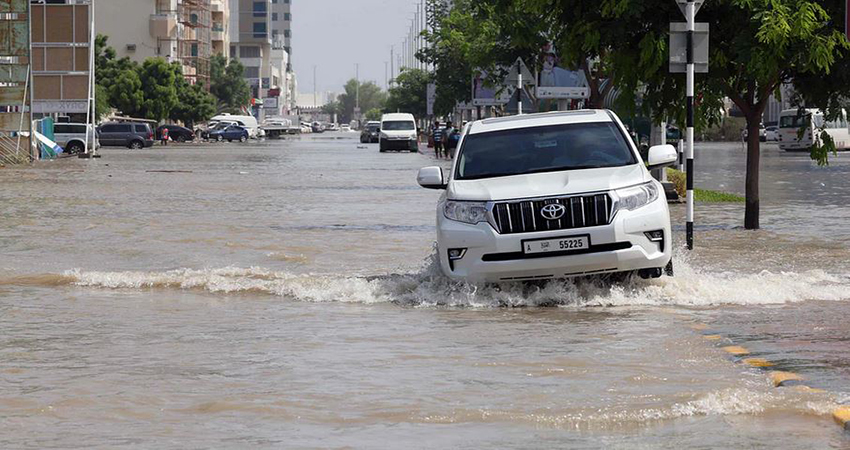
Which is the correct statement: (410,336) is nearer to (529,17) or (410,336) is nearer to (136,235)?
(136,235)

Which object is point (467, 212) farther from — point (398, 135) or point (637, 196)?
point (398, 135)

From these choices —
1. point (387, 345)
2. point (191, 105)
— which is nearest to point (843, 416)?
point (387, 345)

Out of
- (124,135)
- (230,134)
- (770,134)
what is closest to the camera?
(124,135)

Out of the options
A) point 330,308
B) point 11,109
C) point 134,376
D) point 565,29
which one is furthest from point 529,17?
point 11,109

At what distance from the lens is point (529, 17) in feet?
119

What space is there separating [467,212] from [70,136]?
2540 inches

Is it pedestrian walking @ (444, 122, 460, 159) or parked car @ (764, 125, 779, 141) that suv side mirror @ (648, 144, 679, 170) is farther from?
parked car @ (764, 125, 779, 141)

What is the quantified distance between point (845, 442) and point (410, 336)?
4875 mm

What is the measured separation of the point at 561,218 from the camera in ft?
44.0

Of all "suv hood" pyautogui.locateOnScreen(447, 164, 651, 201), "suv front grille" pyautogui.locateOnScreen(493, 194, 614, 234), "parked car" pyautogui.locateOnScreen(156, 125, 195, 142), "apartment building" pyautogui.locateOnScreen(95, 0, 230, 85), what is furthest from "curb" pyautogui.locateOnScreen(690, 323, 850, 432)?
"apartment building" pyautogui.locateOnScreen(95, 0, 230, 85)

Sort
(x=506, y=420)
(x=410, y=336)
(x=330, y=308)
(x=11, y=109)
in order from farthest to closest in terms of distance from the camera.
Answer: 1. (x=11, y=109)
2. (x=330, y=308)
3. (x=410, y=336)
4. (x=506, y=420)

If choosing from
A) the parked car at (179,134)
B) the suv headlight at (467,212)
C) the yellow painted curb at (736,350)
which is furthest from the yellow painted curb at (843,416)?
the parked car at (179,134)

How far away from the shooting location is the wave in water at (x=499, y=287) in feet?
45.6

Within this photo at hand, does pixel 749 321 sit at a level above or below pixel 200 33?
below
